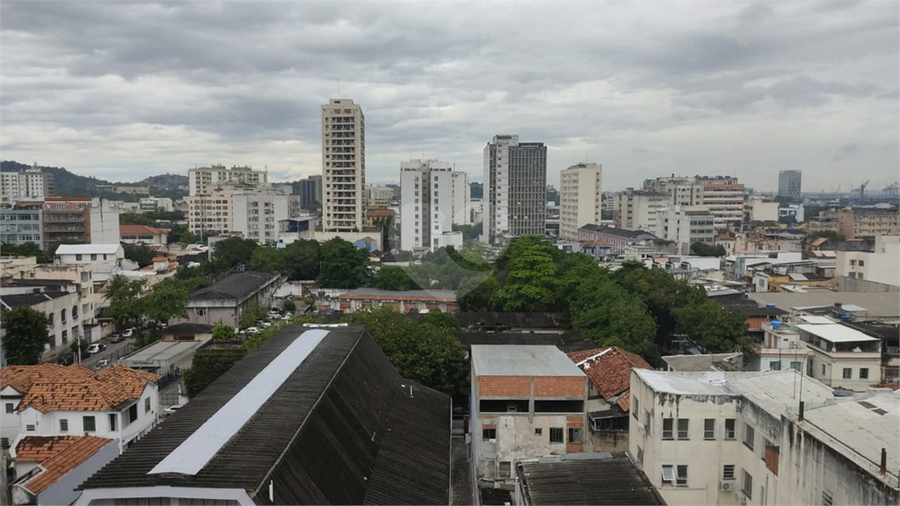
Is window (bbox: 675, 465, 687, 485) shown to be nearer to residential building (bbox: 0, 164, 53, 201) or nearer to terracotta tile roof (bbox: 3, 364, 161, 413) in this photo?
terracotta tile roof (bbox: 3, 364, 161, 413)

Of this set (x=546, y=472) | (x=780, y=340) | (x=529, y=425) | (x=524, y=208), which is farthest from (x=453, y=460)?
(x=524, y=208)

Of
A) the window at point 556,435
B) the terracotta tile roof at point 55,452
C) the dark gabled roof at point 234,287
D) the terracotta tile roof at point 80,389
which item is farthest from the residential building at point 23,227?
the window at point 556,435

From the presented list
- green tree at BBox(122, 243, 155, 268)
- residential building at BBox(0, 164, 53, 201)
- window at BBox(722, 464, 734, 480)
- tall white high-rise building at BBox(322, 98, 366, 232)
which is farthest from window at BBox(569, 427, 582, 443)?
residential building at BBox(0, 164, 53, 201)

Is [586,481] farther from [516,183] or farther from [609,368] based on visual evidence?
[516,183]

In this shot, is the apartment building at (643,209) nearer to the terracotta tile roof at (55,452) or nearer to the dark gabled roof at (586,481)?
the dark gabled roof at (586,481)

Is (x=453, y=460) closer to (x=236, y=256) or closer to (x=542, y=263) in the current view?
(x=542, y=263)

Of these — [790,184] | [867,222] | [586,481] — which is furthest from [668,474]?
[790,184]
